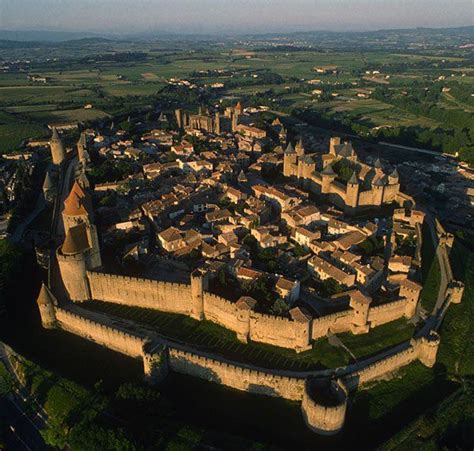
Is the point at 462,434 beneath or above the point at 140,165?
beneath

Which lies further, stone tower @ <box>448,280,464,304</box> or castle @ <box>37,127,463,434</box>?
stone tower @ <box>448,280,464,304</box>

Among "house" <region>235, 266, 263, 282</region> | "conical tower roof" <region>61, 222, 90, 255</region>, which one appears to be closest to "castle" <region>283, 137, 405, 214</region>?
"house" <region>235, 266, 263, 282</region>

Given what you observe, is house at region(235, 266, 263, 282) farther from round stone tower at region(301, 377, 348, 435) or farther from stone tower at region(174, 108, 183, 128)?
stone tower at region(174, 108, 183, 128)

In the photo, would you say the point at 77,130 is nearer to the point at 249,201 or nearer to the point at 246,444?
the point at 249,201

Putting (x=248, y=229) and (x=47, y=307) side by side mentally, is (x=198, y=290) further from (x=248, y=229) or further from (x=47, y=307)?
(x=248, y=229)

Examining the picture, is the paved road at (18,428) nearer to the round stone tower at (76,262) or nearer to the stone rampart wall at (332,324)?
the round stone tower at (76,262)

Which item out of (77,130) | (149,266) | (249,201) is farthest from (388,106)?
(149,266)
